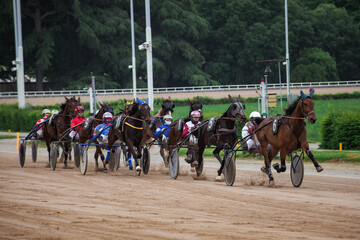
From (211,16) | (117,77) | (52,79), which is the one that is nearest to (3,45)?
(52,79)

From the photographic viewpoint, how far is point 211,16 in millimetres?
74000

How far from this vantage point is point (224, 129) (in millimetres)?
13922

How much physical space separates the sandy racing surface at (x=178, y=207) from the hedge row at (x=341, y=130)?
4696 millimetres

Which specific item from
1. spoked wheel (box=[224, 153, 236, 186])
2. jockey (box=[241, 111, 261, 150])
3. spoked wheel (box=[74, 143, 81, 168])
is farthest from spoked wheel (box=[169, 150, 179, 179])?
spoked wheel (box=[74, 143, 81, 168])

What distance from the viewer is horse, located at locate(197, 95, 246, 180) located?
538 inches

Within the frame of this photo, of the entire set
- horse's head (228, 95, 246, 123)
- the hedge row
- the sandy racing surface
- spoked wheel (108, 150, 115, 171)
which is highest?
horse's head (228, 95, 246, 123)

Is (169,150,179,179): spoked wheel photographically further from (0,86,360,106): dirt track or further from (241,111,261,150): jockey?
(0,86,360,106): dirt track

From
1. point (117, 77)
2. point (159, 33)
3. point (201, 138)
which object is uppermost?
point (159, 33)

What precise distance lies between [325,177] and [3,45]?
58.3 metres

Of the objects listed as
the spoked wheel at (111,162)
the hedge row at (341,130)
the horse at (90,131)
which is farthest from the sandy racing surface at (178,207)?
the hedge row at (341,130)

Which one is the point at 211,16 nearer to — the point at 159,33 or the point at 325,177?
the point at 159,33

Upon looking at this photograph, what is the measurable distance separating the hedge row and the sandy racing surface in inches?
185

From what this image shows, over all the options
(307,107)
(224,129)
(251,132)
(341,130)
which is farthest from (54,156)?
(341,130)

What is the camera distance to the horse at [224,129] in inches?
538
